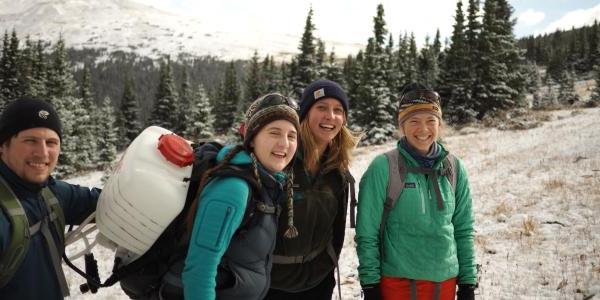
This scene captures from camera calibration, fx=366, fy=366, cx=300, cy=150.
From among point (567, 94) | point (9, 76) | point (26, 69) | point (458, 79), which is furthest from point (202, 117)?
point (567, 94)

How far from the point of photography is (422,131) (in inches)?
121

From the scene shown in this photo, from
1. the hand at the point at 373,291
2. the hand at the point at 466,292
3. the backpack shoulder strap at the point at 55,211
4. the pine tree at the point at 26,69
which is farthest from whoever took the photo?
the pine tree at the point at 26,69

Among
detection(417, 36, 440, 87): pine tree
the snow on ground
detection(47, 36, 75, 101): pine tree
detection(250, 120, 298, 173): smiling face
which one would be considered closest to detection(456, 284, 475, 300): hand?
detection(250, 120, 298, 173): smiling face

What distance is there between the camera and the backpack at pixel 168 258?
7.02 ft

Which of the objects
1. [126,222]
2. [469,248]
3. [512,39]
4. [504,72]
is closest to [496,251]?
[469,248]

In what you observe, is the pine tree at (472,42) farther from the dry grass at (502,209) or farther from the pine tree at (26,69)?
the pine tree at (26,69)

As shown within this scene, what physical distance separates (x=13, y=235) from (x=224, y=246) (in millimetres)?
1359

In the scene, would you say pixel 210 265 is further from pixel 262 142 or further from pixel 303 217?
pixel 303 217

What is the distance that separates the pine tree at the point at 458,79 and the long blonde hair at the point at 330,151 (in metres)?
28.2

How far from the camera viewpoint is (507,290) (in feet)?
17.5

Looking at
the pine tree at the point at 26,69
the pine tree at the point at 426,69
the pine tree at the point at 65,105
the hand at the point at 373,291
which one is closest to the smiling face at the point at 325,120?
the hand at the point at 373,291

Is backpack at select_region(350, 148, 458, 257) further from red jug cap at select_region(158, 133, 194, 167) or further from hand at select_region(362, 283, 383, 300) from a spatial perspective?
red jug cap at select_region(158, 133, 194, 167)

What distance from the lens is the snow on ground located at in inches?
213

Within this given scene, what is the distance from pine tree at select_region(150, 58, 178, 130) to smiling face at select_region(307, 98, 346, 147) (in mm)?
43682
